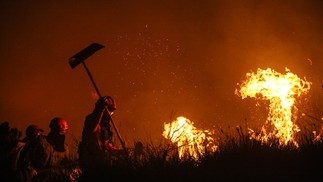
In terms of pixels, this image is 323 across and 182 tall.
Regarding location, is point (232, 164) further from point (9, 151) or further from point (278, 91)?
point (278, 91)

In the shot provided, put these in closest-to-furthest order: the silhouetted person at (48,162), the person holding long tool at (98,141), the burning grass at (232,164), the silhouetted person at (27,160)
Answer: the burning grass at (232,164) < the silhouetted person at (27,160) < the silhouetted person at (48,162) < the person holding long tool at (98,141)

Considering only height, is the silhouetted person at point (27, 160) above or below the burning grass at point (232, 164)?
above

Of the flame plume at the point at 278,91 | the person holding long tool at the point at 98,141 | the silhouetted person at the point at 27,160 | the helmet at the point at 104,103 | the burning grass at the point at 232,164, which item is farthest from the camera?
the flame plume at the point at 278,91

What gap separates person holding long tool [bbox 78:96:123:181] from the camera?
5.73m

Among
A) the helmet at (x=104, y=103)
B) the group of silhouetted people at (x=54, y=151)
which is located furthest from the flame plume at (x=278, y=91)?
the group of silhouetted people at (x=54, y=151)

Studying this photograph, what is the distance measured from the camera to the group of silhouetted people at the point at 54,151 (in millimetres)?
5246

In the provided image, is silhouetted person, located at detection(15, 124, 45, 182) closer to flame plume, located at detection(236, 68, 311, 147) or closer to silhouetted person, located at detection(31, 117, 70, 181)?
silhouetted person, located at detection(31, 117, 70, 181)

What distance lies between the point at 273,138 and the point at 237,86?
11895mm

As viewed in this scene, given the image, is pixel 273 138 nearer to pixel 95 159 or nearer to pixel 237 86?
pixel 95 159

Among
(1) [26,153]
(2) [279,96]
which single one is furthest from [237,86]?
(1) [26,153]

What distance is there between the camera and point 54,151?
5.92 m

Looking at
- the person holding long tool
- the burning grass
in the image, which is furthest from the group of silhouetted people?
the burning grass

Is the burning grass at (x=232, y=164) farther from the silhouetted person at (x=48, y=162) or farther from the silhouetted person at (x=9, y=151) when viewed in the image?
the silhouetted person at (x=9, y=151)

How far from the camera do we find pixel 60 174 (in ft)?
18.4
